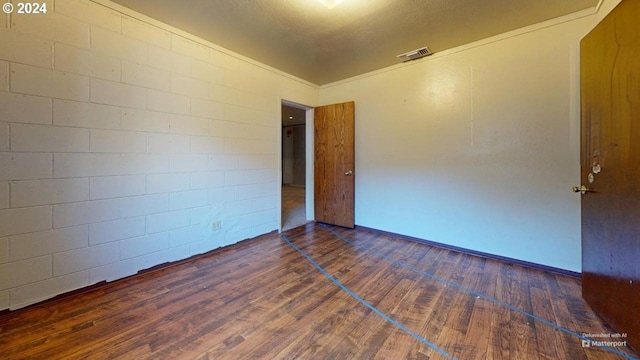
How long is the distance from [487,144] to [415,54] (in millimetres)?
1452

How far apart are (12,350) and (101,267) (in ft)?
2.59

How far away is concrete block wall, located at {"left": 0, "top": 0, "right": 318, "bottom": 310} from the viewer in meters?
1.78

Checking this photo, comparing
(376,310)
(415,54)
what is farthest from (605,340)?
(415,54)

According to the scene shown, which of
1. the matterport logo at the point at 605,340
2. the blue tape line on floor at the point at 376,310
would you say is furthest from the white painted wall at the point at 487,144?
the blue tape line on floor at the point at 376,310

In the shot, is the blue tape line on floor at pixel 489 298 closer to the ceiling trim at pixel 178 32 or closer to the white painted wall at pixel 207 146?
the white painted wall at pixel 207 146

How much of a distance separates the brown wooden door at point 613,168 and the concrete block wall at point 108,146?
11.3ft

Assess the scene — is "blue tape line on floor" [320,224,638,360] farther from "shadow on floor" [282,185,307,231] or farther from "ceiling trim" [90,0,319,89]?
"ceiling trim" [90,0,319,89]

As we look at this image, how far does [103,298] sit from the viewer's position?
1.98m

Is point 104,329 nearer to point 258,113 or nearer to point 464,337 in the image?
point 464,337

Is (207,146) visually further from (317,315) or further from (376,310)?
(376,310)

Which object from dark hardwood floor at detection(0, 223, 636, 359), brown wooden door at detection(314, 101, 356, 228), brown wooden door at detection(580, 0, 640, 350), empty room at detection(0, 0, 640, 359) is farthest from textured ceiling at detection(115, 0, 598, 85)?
dark hardwood floor at detection(0, 223, 636, 359)

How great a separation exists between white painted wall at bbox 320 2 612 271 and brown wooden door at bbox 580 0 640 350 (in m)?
0.53

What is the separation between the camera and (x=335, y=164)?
4.18 m

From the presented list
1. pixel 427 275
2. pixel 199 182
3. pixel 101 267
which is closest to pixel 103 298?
pixel 101 267
